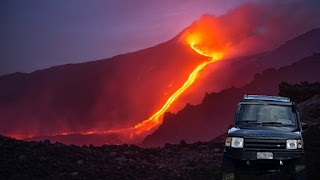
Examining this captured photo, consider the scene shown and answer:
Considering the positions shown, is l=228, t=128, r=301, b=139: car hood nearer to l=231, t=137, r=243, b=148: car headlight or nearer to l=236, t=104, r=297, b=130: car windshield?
l=231, t=137, r=243, b=148: car headlight

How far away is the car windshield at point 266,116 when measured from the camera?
39.8 feet

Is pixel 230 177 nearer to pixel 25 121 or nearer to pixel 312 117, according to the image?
pixel 312 117

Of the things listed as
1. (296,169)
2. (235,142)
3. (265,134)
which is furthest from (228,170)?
(296,169)

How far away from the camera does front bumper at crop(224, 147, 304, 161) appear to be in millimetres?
11055

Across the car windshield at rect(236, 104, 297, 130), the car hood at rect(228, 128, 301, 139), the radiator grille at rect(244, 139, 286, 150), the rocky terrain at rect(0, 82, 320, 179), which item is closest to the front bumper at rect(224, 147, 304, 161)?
the radiator grille at rect(244, 139, 286, 150)

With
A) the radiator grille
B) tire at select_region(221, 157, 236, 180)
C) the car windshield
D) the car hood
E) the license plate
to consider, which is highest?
the car windshield

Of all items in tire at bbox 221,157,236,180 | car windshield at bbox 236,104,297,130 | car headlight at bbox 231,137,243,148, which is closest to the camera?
car headlight at bbox 231,137,243,148

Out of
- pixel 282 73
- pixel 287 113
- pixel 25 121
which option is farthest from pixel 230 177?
pixel 25 121

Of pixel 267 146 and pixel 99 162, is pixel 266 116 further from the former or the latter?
pixel 99 162

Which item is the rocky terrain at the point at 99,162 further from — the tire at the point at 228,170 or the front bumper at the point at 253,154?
the front bumper at the point at 253,154

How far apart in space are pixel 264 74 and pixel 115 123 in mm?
67734

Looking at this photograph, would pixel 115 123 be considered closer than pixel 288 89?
No

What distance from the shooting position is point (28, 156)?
51.9 feet

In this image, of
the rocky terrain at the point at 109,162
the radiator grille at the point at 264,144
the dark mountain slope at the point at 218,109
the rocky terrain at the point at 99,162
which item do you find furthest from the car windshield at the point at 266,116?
Result: the dark mountain slope at the point at 218,109
